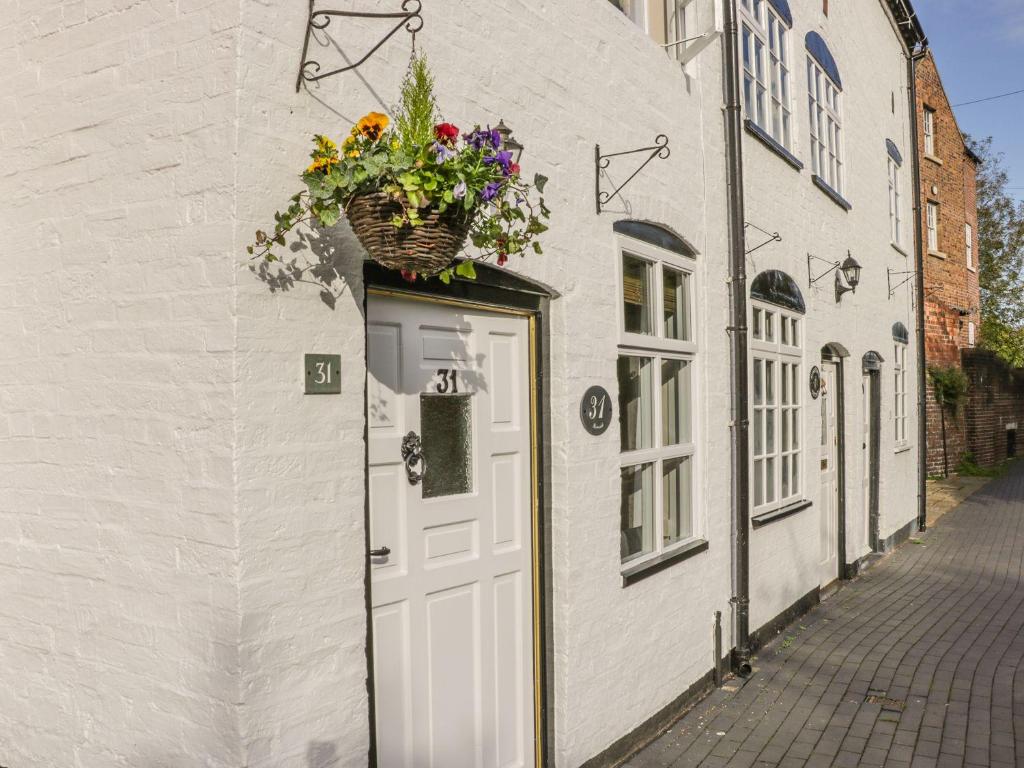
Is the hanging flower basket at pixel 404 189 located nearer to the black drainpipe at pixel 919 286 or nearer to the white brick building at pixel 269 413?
the white brick building at pixel 269 413

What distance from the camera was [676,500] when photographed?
581cm

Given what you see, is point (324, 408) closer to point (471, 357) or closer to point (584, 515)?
point (471, 357)

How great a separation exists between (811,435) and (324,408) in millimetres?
6256

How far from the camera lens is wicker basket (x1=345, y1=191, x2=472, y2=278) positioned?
2752 millimetres

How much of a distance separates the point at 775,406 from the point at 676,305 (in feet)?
7.04

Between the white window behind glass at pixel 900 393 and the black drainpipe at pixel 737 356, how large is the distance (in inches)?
262

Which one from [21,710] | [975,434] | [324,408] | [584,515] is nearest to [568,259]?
[584,515]

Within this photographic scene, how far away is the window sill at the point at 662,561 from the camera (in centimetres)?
495

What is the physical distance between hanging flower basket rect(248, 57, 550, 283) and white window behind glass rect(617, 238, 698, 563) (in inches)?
89.0

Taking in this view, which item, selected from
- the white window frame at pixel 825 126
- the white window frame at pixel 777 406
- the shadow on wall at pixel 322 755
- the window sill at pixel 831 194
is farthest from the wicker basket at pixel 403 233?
the white window frame at pixel 825 126

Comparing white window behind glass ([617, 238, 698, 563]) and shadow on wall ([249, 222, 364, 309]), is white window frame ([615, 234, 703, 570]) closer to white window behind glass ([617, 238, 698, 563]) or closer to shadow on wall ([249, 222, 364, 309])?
white window behind glass ([617, 238, 698, 563])

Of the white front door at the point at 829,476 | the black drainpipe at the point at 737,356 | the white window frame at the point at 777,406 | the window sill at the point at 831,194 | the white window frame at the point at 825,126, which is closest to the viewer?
the black drainpipe at the point at 737,356

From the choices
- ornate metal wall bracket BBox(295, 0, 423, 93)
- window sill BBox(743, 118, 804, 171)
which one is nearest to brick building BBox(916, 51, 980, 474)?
window sill BBox(743, 118, 804, 171)

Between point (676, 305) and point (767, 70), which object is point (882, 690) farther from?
point (767, 70)
